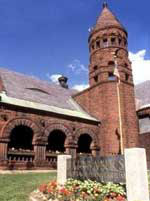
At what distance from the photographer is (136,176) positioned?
754cm

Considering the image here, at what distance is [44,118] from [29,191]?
1019 cm

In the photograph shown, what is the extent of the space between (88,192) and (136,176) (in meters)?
1.92

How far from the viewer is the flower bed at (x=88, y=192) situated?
7.89 m

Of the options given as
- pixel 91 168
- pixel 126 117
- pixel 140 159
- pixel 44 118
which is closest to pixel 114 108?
pixel 126 117

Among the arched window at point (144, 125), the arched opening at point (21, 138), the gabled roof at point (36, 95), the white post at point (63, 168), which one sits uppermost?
the gabled roof at point (36, 95)

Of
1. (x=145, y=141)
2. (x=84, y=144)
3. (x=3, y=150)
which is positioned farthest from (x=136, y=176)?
(x=84, y=144)

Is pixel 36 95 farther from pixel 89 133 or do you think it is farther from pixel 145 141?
pixel 145 141

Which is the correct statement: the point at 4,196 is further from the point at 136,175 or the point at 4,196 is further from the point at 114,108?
the point at 114,108

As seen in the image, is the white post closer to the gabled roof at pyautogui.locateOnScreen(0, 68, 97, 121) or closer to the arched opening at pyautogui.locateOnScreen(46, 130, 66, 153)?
the gabled roof at pyautogui.locateOnScreen(0, 68, 97, 121)

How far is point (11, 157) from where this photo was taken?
1748 cm

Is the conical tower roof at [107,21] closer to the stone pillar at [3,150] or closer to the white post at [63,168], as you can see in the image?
the stone pillar at [3,150]

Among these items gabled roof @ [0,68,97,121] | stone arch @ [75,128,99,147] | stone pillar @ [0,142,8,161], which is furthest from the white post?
stone arch @ [75,128,99,147]

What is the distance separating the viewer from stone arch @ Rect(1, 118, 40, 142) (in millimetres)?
17250

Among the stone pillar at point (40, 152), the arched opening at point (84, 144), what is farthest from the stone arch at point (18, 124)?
the arched opening at point (84, 144)
